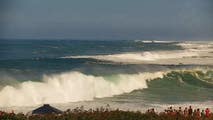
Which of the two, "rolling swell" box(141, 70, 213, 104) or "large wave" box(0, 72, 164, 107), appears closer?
"large wave" box(0, 72, 164, 107)

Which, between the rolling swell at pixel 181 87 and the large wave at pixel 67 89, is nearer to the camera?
the large wave at pixel 67 89

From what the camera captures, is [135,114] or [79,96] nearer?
[135,114]

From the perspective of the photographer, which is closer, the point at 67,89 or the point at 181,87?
the point at 67,89

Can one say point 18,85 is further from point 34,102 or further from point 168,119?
point 168,119

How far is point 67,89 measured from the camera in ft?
115

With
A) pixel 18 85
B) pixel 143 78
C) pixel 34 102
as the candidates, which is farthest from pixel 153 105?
pixel 143 78

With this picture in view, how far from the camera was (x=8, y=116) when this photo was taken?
1348cm

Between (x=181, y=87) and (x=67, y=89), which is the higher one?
(x=181, y=87)

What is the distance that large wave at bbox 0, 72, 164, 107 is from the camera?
30139 millimetres

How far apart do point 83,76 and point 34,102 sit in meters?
11.8

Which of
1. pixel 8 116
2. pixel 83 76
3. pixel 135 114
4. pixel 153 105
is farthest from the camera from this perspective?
pixel 83 76

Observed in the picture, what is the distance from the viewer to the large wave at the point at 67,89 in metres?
30.1

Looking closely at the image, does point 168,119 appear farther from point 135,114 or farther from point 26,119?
point 26,119

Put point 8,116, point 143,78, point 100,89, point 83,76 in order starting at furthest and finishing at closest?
1. point 143,78
2. point 83,76
3. point 100,89
4. point 8,116
